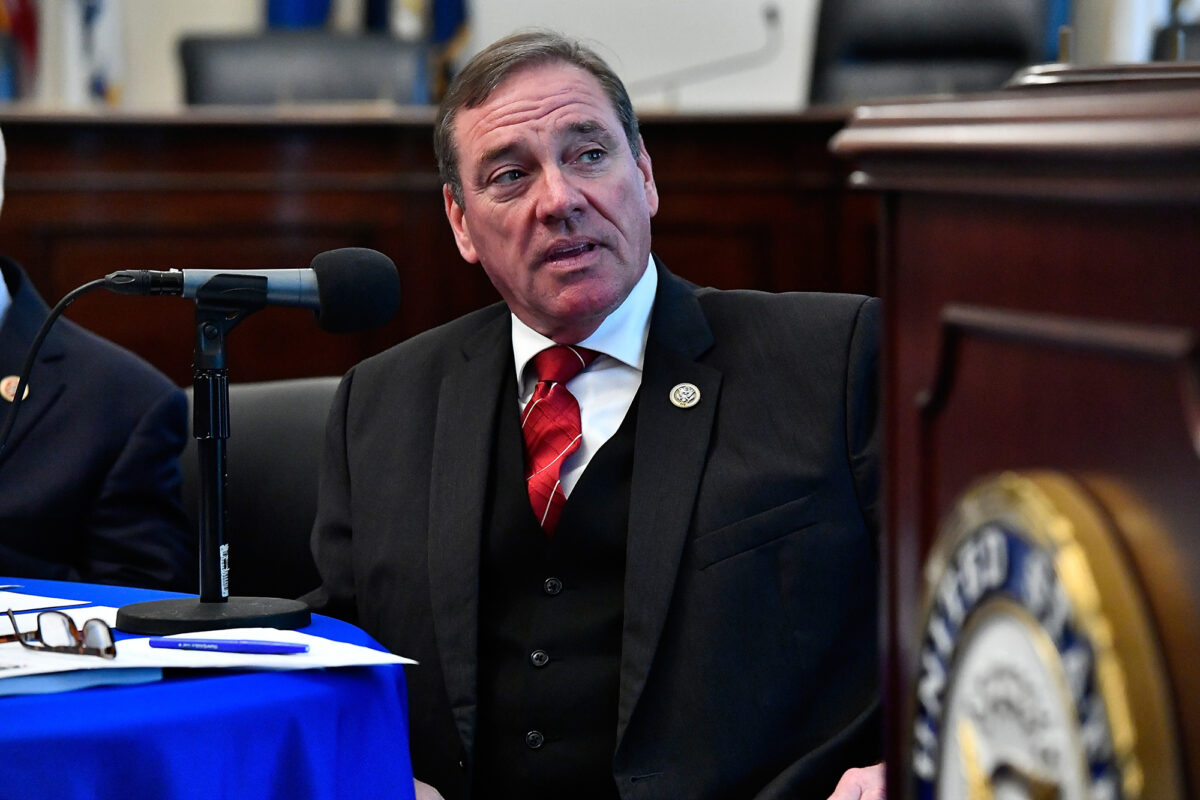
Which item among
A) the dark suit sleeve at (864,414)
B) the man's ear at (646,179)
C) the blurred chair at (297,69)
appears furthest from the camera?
the blurred chair at (297,69)

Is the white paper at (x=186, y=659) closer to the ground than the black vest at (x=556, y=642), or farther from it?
farther from it

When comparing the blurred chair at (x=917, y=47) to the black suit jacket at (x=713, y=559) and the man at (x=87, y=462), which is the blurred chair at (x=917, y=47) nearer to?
the man at (x=87, y=462)

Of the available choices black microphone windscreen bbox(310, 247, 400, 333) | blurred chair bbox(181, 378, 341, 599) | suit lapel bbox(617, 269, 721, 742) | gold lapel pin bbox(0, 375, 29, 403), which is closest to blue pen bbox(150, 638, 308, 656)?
black microphone windscreen bbox(310, 247, 400, 333)

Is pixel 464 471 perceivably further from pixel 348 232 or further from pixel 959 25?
pixel 959 25

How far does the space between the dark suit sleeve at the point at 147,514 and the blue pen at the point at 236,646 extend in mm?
873

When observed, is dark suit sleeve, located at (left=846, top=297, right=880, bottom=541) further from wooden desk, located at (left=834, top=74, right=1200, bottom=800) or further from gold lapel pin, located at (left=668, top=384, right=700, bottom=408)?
wooden desk, located at (left=834, top=74, right=1200, bottom=800)

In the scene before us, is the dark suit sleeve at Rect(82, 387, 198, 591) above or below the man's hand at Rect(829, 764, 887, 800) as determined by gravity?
above

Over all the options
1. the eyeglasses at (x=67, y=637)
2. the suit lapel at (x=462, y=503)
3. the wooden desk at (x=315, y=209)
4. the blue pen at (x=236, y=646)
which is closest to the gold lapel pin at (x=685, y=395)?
the suit lapel at (x=462, y=503)

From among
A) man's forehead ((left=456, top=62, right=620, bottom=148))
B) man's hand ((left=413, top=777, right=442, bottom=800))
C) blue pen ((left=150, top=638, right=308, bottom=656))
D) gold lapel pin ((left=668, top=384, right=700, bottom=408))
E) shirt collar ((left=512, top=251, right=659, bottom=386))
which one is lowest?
man's hand ((left=413, top=777, right=442, bottom=800))

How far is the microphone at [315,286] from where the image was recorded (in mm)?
1431

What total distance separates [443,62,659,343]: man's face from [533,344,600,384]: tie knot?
0.02 meters

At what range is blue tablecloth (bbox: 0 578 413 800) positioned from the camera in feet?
4.01

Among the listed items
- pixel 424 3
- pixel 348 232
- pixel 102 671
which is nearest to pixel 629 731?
pixel 102 671

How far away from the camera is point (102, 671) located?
133cm
